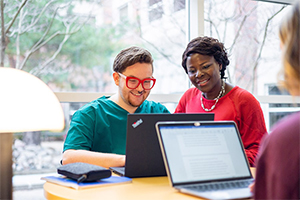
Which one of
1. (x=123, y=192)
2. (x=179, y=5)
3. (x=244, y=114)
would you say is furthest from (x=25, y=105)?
(x=179, y=5)

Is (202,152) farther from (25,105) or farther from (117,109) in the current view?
(117,109)

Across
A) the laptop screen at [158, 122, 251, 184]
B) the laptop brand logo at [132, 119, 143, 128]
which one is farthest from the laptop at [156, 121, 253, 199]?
the laptop brand logo at [132, 119, 143, 128]

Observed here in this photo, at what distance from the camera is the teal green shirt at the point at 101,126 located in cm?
187

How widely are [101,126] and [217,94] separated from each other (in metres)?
0.77

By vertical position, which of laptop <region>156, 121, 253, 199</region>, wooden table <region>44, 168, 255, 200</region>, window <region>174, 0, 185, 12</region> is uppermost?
window <region>174, 0, 185, 12</region>

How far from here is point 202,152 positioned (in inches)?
47.8

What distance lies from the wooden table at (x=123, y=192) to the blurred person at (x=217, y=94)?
0.80 m

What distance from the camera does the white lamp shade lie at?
97 centimetres

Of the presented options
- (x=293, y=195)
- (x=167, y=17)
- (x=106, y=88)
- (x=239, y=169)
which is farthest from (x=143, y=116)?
(x=167, y=17)

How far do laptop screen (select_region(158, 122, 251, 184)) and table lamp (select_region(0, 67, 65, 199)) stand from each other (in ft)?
1.26

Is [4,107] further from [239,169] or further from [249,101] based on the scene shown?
[249,101]

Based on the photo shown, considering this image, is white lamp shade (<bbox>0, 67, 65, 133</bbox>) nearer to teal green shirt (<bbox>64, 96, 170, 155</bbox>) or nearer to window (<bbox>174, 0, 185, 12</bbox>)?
teal green shirt (<bbox>64, 96, 170, 155</bbox>)

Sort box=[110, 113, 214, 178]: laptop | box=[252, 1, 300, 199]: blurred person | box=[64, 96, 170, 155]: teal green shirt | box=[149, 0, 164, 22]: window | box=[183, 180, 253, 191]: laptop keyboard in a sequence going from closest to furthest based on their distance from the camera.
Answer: box=[252, 1, 300, 199]: blurred person < box=[183, 180, 253, 191]: laptop keyboard < box=[110, 113, 214, 178]: laptop < box=[64, 96, 170, 155]: teal green shirt < box=[149, 0, 164, 22]: window

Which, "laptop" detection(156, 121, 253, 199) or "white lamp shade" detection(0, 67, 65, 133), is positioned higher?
"white lamp shade" detection(0, 67, 65, 133)
